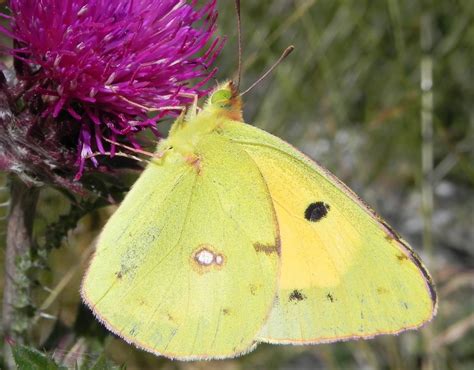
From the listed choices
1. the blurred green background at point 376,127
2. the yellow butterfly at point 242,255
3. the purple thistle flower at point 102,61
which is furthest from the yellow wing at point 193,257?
the blurred green background at point 376,127

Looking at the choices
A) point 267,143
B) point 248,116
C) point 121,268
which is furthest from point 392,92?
point 121,268

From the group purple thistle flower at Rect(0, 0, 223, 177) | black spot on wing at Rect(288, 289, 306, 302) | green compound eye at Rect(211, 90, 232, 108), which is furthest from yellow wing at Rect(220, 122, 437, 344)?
purple thistle flower at Rect(0, 0, 223, 177)

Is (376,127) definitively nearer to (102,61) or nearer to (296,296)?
(296,296)

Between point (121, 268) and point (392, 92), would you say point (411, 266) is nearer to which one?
point (121, 268)

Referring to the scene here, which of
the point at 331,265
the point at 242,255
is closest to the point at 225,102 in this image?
the point at 242,255

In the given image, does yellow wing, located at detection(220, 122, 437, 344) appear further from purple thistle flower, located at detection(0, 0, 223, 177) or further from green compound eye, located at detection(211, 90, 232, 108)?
purple thistle flower, located at detection(0, 0, 223, 177)

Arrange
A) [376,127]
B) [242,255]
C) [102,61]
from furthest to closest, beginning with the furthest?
[376,127] → [242,255] → [102,61]
